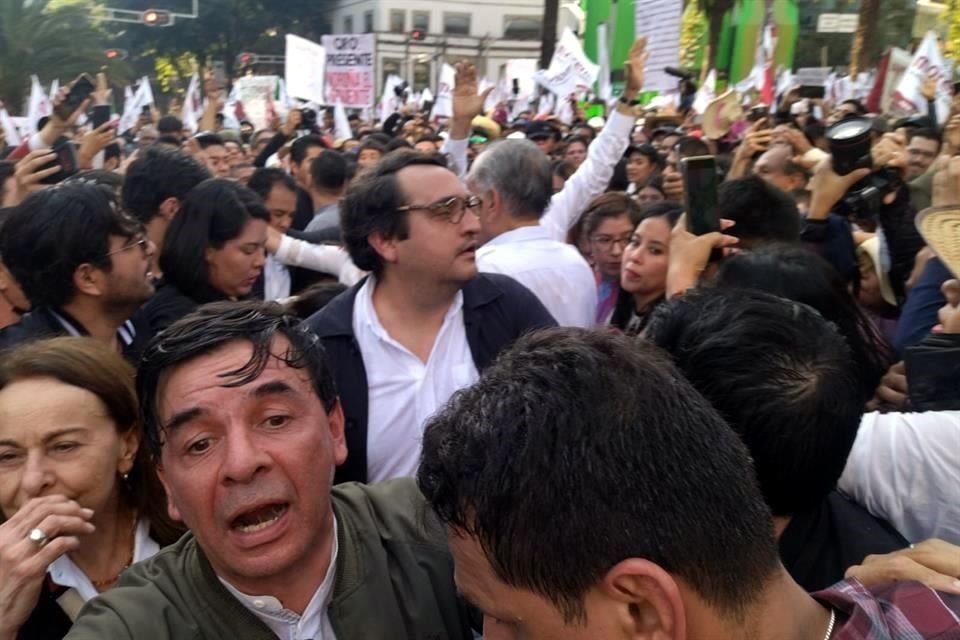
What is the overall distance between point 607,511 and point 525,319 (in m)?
1.88

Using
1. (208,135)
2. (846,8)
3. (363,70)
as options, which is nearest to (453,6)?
(846,8)

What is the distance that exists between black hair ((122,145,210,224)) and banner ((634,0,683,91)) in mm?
5794

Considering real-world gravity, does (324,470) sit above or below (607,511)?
below

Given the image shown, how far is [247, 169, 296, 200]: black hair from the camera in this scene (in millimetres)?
5516

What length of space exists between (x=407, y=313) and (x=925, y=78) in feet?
26.8

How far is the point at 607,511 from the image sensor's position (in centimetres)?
102

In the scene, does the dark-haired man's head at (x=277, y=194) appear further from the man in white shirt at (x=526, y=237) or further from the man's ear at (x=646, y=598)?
the man's ear at (x=646, y=598)

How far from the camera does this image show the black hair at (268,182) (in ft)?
18.1

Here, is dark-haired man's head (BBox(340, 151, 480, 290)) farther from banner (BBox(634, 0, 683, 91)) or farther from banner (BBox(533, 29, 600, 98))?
banner (BBox(533, 29, 600, 98))

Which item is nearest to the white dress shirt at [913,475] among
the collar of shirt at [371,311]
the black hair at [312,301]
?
the collar of shirt at [371,311]

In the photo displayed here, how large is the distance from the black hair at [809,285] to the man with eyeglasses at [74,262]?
1915 millimetres

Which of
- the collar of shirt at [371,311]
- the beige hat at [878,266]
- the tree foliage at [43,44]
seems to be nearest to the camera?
the collar of shirt at [371,311]

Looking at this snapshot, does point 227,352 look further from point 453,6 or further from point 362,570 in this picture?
point 453,6

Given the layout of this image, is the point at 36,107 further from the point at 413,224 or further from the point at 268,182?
the point at 413,224
